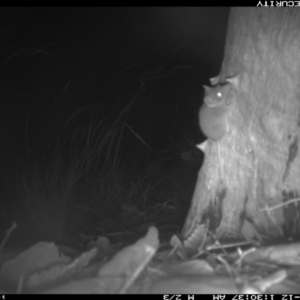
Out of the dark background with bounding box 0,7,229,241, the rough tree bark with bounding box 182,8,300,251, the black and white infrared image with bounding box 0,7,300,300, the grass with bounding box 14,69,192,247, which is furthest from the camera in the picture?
the dark background with bounding box 0,7,229,241

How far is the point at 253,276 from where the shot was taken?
6.09 ft

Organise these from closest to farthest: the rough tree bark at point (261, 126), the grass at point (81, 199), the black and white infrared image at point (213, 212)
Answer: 1. the black and white infrared image at point (213, 212)
2. the rough tree bark at point (261, 126)
3. the grass at point (81, 199)

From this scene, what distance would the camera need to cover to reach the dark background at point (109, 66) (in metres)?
6.11

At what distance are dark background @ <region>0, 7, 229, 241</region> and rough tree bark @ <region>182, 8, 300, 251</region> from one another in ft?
12.3

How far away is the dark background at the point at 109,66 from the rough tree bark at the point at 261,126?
3.76m

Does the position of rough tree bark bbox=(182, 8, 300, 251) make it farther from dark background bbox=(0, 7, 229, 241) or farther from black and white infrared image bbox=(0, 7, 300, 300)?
dark background bbox=(0, 7, 229, 241)

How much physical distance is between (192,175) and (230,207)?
259 cm

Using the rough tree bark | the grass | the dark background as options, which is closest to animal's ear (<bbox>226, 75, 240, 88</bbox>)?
the rough tree bark

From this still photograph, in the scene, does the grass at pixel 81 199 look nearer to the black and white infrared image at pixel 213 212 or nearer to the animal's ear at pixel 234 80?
the black and white infrared image at pixel 213 212

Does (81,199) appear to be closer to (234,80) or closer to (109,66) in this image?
(234,80)

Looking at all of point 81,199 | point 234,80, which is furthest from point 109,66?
point 234,80

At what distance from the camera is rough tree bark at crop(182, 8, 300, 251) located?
2.20m

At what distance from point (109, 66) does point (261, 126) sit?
18.0 ft

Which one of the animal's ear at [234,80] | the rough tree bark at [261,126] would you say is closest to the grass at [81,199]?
the rough tree bark at [261,126]
